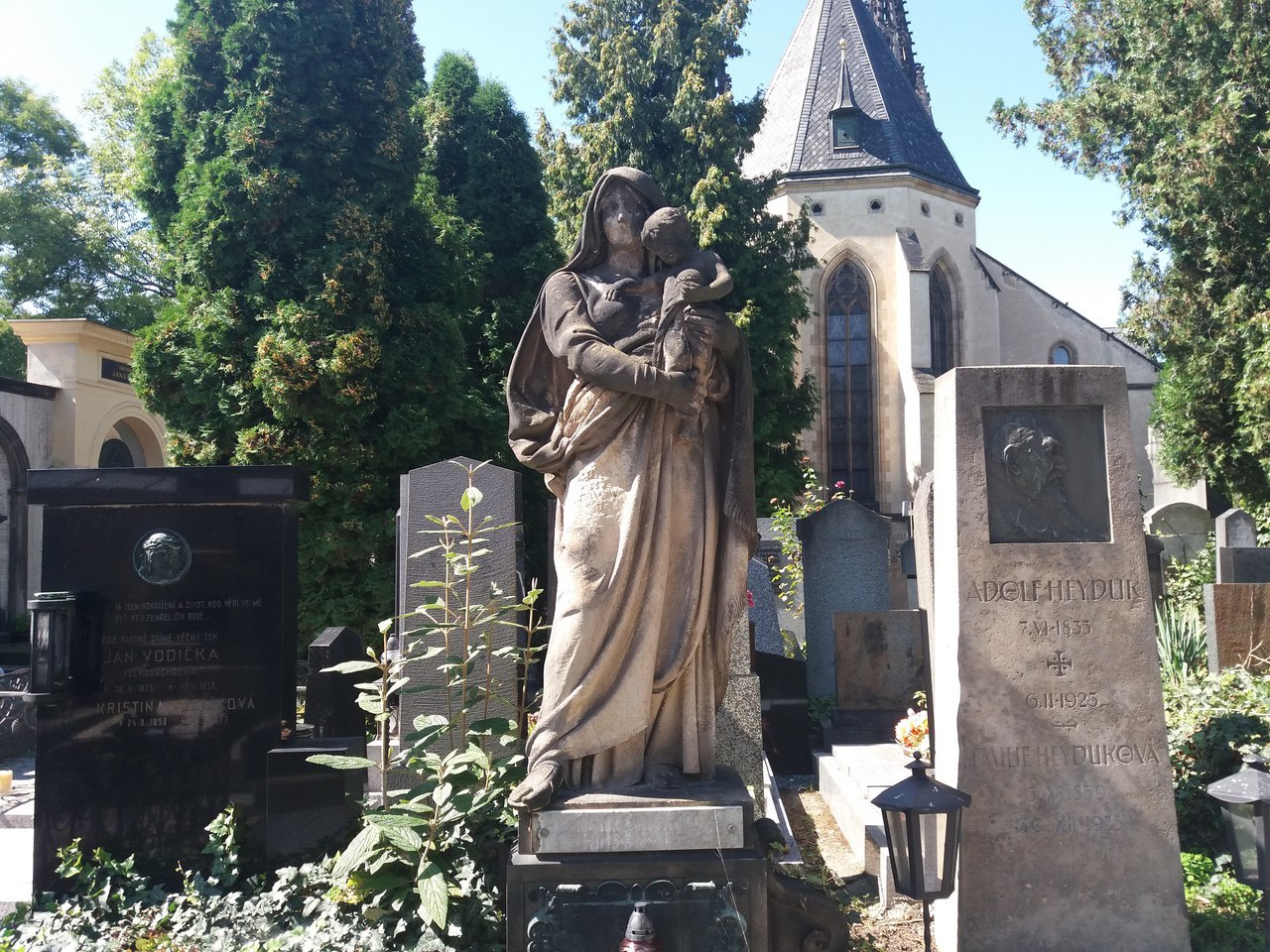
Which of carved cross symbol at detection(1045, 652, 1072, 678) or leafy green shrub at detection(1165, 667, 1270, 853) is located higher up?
carved cross symbol at detection(1045, 652, 1072, 678)

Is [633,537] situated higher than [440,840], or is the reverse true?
[633,537]

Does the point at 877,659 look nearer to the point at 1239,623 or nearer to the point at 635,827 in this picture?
the point at 1239,623

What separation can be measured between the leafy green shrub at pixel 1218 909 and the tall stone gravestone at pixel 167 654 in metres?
4.57

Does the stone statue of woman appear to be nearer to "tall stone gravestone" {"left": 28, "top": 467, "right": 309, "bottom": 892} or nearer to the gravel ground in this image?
the gravel ground

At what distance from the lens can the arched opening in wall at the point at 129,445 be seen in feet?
64.8

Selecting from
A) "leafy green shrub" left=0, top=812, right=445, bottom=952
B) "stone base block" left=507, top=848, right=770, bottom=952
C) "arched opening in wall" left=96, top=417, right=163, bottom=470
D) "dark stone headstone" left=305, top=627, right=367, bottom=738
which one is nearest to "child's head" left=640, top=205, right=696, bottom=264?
"stone base block" left=507, top=848, right=770, bottom=952

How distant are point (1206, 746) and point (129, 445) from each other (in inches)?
793

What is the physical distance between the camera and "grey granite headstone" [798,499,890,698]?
10.6 meters

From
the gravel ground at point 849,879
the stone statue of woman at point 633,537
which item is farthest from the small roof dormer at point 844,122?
the stone statue of woman at point 633,537

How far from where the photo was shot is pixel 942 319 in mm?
31125

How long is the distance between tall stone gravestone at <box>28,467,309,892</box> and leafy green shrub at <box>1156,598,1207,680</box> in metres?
6.98

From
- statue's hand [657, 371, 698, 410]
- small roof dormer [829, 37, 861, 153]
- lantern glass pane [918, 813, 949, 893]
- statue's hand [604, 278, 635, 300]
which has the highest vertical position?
small roof dormer [829, 37, 861, 153]

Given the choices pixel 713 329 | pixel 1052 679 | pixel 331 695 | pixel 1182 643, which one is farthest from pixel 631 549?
pixel 1182 643

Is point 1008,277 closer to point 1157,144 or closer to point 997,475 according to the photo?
point 1157,144
